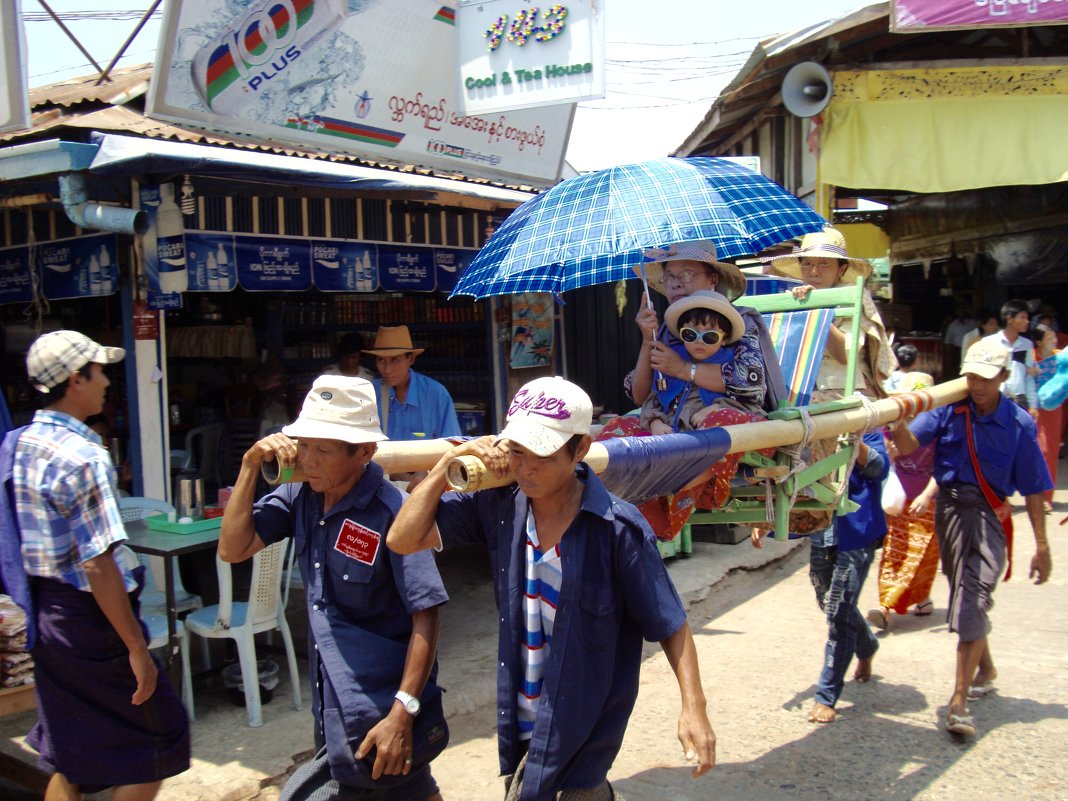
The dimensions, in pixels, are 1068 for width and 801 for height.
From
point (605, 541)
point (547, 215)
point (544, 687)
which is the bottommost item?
point (544, 687)

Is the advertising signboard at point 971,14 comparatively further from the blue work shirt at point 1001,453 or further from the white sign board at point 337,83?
the blue work shirt at point 1001,453

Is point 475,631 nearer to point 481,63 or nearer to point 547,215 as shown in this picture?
point 547,215

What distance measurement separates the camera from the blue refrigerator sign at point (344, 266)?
6.97 metres

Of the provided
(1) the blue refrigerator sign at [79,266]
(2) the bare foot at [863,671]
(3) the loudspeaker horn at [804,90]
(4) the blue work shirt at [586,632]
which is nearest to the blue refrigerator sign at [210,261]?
(1) the blue refrigerator sign at [79,266]

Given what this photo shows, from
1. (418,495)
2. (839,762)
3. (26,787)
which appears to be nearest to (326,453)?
(418,495)

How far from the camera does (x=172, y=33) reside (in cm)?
583

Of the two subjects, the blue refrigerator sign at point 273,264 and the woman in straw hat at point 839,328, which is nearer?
the woman in straw hat at point 839,328

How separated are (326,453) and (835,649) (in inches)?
126

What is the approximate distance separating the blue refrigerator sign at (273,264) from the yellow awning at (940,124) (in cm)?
562

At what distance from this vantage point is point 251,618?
4.79 meters

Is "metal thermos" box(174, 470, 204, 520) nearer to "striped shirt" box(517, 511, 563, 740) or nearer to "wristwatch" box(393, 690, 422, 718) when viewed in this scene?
"wristwatch" box(393, 690, 422, 718)

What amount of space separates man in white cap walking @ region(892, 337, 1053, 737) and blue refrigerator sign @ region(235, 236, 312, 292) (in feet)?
13.7

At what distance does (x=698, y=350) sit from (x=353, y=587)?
1.64 m

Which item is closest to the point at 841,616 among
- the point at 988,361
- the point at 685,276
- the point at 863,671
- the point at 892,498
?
the point at 892,498
